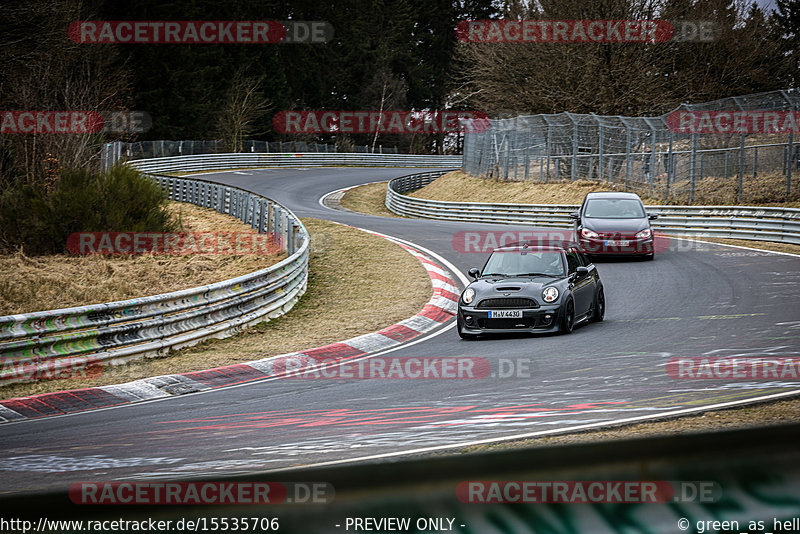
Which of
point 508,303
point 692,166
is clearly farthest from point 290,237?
point 692,166

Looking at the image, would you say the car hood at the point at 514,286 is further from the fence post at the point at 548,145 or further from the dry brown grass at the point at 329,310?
the fence post at the point at 548,145

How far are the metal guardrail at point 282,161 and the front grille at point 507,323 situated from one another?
40112 mm

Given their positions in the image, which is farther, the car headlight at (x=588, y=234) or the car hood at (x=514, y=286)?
the car headlight at (x=588, y=234)

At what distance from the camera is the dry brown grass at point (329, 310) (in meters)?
12.2

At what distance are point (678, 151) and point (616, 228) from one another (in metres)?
10.8

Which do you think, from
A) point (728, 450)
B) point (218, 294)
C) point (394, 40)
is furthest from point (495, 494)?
point (394, 40)

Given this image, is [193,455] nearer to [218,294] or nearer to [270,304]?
[218,294]

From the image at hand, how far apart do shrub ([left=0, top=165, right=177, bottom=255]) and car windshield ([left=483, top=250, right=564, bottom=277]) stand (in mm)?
13735

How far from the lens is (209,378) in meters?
11.5

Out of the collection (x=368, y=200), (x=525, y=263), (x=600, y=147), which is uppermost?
(x=600, y=147)

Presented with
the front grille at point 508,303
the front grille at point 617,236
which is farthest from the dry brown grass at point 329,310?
the front grille at point 617,236

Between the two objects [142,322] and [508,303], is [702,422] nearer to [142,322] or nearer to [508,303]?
[508,303]

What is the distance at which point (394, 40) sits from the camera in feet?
305

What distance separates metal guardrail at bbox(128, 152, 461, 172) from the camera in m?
57.9
